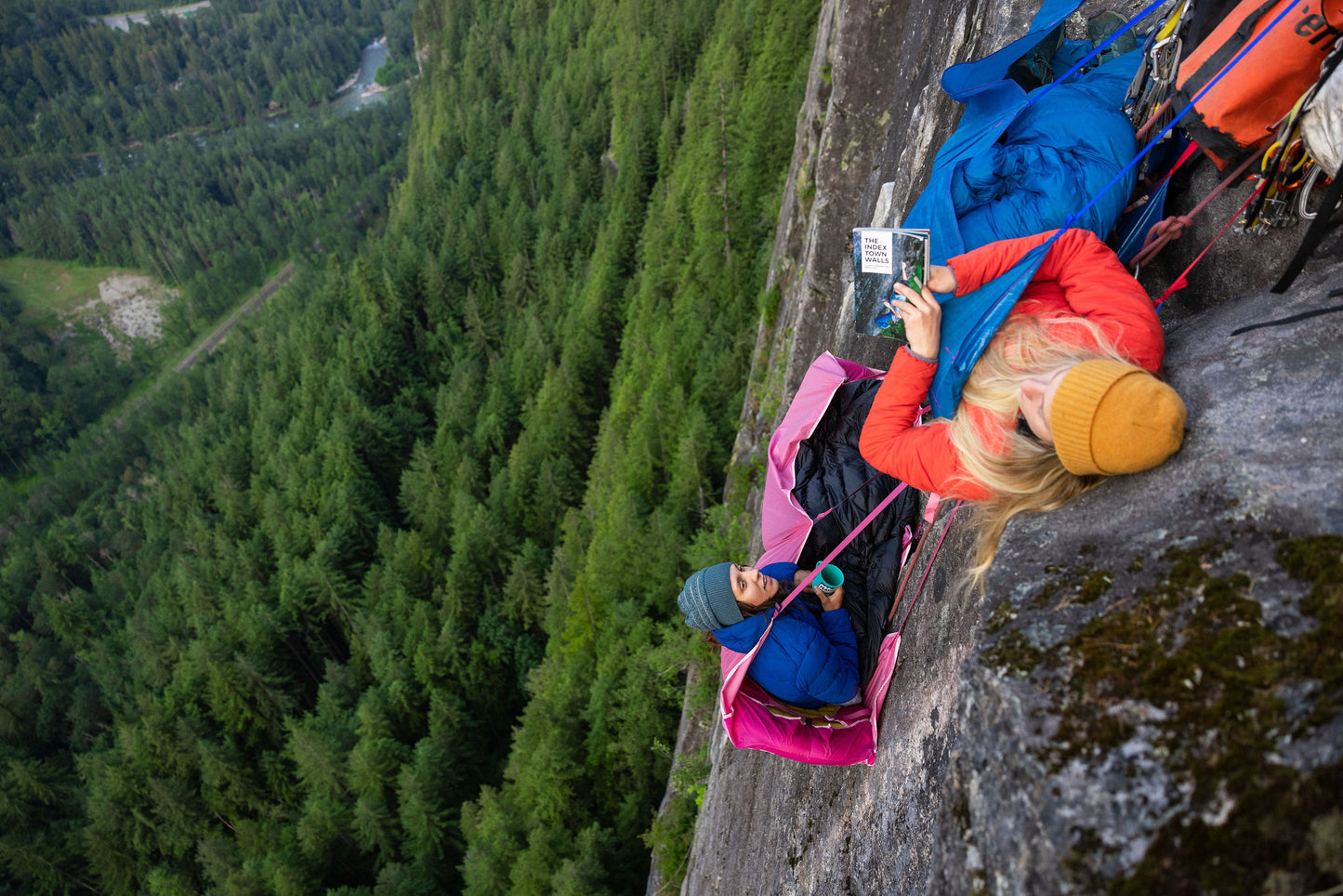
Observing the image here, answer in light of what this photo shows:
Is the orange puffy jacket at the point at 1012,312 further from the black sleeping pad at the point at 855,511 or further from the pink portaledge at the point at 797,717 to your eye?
the black sleeping pad at the point at 855,511

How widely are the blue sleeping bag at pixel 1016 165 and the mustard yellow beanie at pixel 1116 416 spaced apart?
92cm

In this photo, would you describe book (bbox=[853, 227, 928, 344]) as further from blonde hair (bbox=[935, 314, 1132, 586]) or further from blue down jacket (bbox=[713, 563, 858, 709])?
blue down jacket (bbox=[713, 563, 858, 709])

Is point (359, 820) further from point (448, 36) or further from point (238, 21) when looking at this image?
point (238, 21)

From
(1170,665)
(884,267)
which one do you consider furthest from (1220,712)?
(884,267)

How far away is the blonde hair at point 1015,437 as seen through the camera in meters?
2.69

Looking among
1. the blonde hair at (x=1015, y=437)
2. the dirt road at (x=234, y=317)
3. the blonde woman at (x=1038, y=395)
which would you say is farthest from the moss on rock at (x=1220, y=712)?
the dirt road at (x=234, y=317)

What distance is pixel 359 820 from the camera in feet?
A: 96.4

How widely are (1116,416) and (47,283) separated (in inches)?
6029

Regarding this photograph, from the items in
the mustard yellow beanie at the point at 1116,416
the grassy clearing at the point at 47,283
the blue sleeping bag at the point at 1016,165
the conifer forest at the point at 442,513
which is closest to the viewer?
the mustard yellow beanie at the point at 1116,416

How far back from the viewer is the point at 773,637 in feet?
13.5

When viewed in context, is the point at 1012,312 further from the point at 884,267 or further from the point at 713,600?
the point at 713,600

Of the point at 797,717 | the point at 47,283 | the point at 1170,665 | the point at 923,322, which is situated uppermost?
the point at 923,322

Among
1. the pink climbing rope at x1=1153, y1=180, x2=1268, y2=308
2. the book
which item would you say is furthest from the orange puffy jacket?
the pink climbing rope at x1=1153, y1=180, x2=1268, y2=308

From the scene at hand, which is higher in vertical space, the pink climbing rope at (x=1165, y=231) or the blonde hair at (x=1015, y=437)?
the pink climbing rope at (x=1165, y=231)
